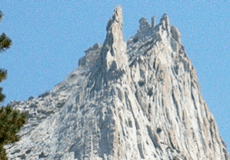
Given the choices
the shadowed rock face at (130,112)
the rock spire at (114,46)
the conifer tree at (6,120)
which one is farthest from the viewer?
the rock spire at (114,46)

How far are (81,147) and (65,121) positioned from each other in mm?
10186

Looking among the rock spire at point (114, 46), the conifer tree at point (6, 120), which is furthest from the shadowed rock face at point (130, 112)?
the conifer tree at point (6, 120)

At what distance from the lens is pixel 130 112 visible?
92750 mm

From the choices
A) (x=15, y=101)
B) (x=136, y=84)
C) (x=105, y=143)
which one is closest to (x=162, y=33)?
(x=136, y=84)

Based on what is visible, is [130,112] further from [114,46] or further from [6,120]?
[6,120]

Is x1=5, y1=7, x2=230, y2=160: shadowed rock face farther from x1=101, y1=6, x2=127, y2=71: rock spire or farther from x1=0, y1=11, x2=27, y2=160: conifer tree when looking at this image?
x1=0, y1=11, x2=27, y2=160: conifer tree

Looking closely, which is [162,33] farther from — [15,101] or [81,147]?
[81,147]

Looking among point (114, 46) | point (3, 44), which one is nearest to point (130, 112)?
point (114, 46)

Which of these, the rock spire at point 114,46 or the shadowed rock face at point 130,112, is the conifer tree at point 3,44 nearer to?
the shadowed rock face at point 130,112

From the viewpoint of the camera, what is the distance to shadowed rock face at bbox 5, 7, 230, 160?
87875mm

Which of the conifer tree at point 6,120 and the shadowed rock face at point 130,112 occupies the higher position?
the shadowed rock face at point 130,112

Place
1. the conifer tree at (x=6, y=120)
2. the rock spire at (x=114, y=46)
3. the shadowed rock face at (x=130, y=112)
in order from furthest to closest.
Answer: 1. the rock spire at (x=114, y=46)
2. the shadowed rock face at (x=130, y=112)
3. the conifer tree at (x=6, y=120)

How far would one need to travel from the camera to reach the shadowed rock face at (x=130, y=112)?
87875 mm

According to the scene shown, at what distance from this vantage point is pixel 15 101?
120 metres
